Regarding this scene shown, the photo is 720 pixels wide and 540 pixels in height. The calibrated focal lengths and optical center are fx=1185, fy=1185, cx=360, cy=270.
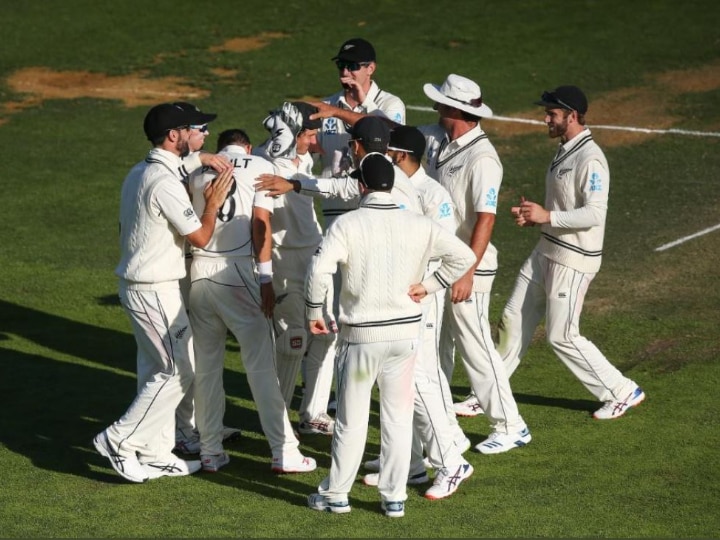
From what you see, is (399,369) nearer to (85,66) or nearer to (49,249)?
(49,249)

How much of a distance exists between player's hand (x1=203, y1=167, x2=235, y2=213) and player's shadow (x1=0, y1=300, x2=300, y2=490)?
1819mm

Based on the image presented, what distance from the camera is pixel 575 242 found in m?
8.58

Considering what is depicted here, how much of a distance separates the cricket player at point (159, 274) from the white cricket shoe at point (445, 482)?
159cm

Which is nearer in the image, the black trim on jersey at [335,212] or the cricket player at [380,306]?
the cricket player at [380,306]

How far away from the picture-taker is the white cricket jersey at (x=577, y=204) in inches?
330

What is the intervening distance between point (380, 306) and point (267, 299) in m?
1.26

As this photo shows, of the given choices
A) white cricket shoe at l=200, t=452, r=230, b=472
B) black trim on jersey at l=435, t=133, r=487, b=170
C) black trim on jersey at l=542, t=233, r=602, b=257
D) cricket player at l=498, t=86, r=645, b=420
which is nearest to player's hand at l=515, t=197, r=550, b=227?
cricket player at l=498, t=86, r=645, b=420

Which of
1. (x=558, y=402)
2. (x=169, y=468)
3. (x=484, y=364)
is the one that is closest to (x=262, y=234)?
(x=169, y=468)

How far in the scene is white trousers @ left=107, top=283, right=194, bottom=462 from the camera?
7.38 meters

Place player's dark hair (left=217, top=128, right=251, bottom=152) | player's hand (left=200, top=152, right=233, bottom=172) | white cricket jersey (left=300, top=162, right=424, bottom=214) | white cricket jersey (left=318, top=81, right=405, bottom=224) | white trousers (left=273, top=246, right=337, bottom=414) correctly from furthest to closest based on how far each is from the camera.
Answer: white cricket jersey (left=318, top=81, right=405, bottom=224)
white trousers (left=273, top=246, right=337, bottom=414)
player's dark hair (left=217, top=128, right=251, bottom=152)
player's hand (left=200, top=152, right=233, bottom=172)
white cricket jersey (left=300, top=162, right=424, bottom=214)

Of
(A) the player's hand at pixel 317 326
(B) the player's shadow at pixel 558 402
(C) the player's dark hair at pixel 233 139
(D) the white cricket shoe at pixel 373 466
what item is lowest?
(B) the player's shadow at pixel 558 402

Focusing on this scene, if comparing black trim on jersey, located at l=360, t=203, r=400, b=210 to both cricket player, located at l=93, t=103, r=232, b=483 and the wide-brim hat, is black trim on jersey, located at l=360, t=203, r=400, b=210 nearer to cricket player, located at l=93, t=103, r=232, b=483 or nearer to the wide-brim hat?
cricket player, located at l=93, t=103, r=232, b=483

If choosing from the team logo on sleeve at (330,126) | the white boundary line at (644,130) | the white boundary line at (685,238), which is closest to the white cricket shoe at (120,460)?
the team logo on sleeve at (330,126)

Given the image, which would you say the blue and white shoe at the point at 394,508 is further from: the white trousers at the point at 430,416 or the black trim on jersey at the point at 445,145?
the black trim on jersey at the point at 445,145
